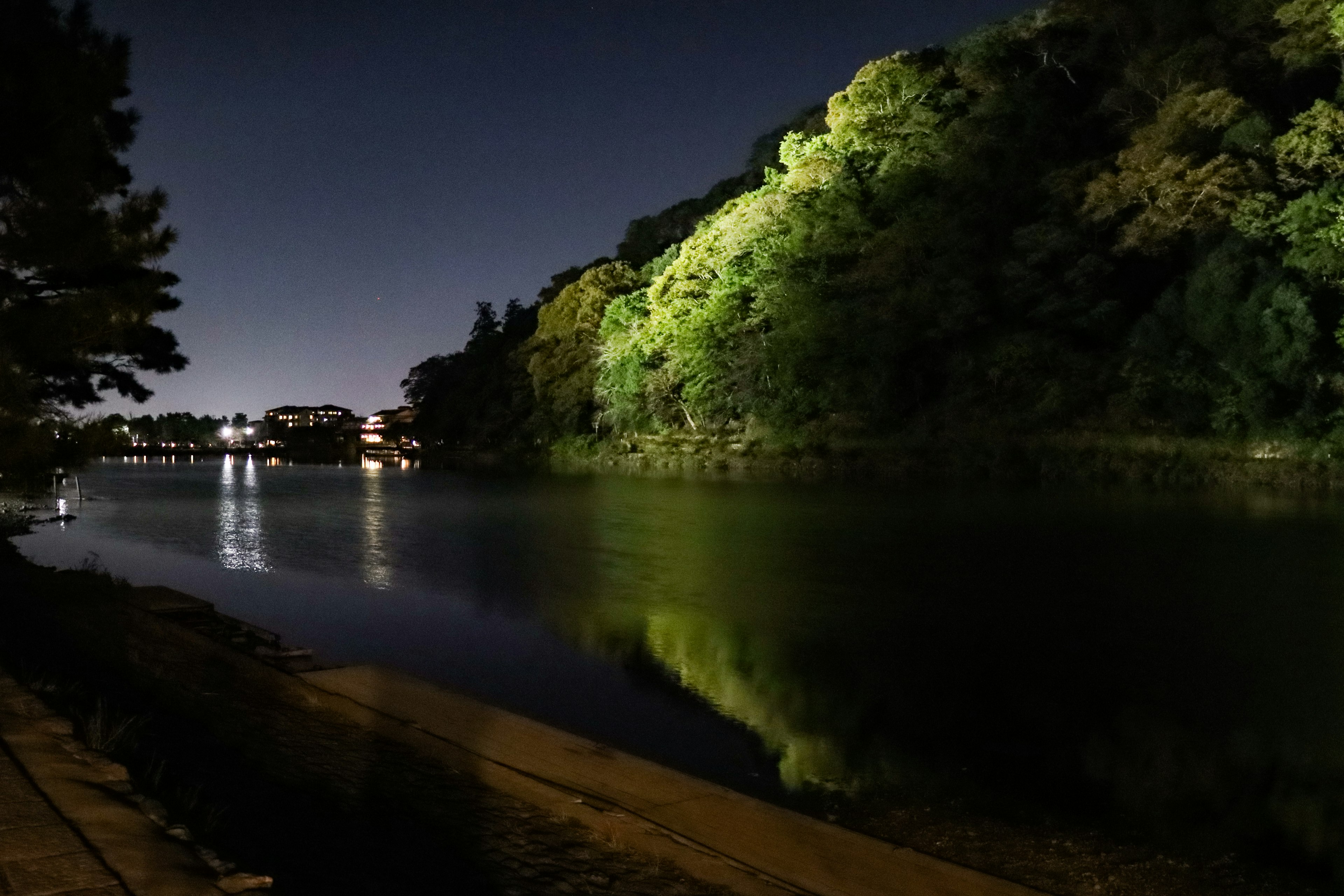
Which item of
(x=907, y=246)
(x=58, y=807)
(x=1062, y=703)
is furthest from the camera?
(x=907, y=246)

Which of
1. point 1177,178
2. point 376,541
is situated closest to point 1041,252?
point 1177,178

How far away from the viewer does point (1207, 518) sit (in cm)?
2448

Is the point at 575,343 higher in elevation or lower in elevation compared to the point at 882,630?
higher

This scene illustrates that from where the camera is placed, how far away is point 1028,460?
123 ft

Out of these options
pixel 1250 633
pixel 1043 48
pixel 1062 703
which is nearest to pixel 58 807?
pixel 1062 703

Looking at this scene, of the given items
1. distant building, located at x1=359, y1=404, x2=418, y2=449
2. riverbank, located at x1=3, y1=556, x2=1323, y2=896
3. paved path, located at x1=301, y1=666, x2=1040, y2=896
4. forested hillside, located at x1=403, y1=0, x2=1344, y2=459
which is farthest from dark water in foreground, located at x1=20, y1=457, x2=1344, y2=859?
distant building, located at x1=359, y1=404, x2=418, y2=449

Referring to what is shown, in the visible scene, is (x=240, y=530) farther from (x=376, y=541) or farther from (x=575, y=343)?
(x=575, y=343)

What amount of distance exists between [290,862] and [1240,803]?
578 cm

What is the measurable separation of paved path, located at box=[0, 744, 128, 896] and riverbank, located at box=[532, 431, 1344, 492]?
112 feet

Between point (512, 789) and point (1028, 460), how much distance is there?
34437mm

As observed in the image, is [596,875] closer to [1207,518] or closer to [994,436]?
[1207,518]

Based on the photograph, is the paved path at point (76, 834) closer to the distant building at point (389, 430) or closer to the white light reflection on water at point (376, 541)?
the white light reflection on water at point (376, 541)

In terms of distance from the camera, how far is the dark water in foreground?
762 centimetres

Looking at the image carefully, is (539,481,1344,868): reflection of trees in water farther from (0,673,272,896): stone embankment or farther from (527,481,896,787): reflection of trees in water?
(0,673,272,896): stone embankment
